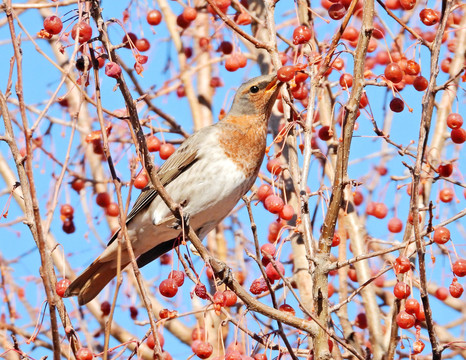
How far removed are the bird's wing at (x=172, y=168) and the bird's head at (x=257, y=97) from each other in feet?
1.49

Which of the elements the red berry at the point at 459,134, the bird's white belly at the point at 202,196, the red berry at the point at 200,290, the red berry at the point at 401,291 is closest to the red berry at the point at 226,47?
the bird's white belly at the point at 202,196

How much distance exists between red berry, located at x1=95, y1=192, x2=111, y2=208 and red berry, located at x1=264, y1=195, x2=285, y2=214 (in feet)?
5.42

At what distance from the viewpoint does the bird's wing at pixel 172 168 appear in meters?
5.12

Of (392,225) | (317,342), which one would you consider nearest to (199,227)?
(392,225)

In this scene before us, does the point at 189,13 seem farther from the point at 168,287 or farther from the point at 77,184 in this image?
the point at 168,287

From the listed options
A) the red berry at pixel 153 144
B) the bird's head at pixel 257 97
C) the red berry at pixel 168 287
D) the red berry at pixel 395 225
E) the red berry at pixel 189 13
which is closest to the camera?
the red berry at pixel 168 287

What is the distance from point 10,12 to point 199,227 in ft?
9.15

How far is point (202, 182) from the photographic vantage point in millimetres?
4961

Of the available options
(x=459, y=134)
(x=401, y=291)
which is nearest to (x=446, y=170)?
(x=459, y=134)

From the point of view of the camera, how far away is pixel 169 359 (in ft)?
12.1

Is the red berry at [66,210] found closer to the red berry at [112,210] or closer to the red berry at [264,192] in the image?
the red berry at [112,210]

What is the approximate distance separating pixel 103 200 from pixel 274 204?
1736mm

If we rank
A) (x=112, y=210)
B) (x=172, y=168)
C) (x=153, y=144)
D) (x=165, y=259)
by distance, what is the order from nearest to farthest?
(x=153, y=144) → (x=172, y=168) → (x=112, y=210) → (x=165, y=259)

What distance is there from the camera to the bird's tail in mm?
4934
